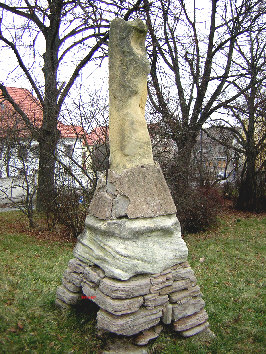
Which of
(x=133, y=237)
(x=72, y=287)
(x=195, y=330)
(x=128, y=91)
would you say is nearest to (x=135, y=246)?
(x=133, y=237)

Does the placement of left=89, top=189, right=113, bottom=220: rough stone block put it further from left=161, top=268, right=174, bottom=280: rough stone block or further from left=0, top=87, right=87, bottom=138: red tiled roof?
left=0, top=87, right=87, bottom=138: red tiled roof

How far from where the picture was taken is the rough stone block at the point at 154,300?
136 inches

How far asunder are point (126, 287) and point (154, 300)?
357 mm

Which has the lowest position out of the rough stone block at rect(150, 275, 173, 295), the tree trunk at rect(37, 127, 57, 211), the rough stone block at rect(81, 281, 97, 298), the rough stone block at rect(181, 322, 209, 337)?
the rough stone block at rect(181, 322, 209, 337)

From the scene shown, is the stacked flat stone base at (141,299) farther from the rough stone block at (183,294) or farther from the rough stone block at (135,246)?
the rough stone block at (135,246)

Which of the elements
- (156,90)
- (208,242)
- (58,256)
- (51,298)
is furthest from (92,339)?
(156,90)

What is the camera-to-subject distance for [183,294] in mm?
3734

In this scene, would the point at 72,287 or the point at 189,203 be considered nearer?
the point at 72,287

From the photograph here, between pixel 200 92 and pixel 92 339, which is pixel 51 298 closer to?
pixel 92 339

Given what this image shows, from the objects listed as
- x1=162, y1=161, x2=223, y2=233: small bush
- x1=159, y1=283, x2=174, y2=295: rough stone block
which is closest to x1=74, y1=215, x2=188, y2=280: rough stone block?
x1=159, y1=283, x2=174, y2=295: rough stone block

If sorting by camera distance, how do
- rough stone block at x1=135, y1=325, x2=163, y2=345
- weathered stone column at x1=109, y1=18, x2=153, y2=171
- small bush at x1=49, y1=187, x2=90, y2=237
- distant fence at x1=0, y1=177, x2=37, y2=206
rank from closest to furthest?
rough stone block at x1=135, y1=325, x2=163, y2=345 → weathered stone column at x1=109, y1=18, x2=153, y2=171 → small bush at x1=49, y1=187, x2=90, y2=237 → distant fence at x1=0, y1=177, x2=37, y2=206

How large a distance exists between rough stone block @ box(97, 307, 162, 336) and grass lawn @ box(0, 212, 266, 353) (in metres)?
Answer: 0.30

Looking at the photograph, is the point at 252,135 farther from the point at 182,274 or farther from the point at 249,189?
the point at 182,274

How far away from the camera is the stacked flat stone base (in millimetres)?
3338
